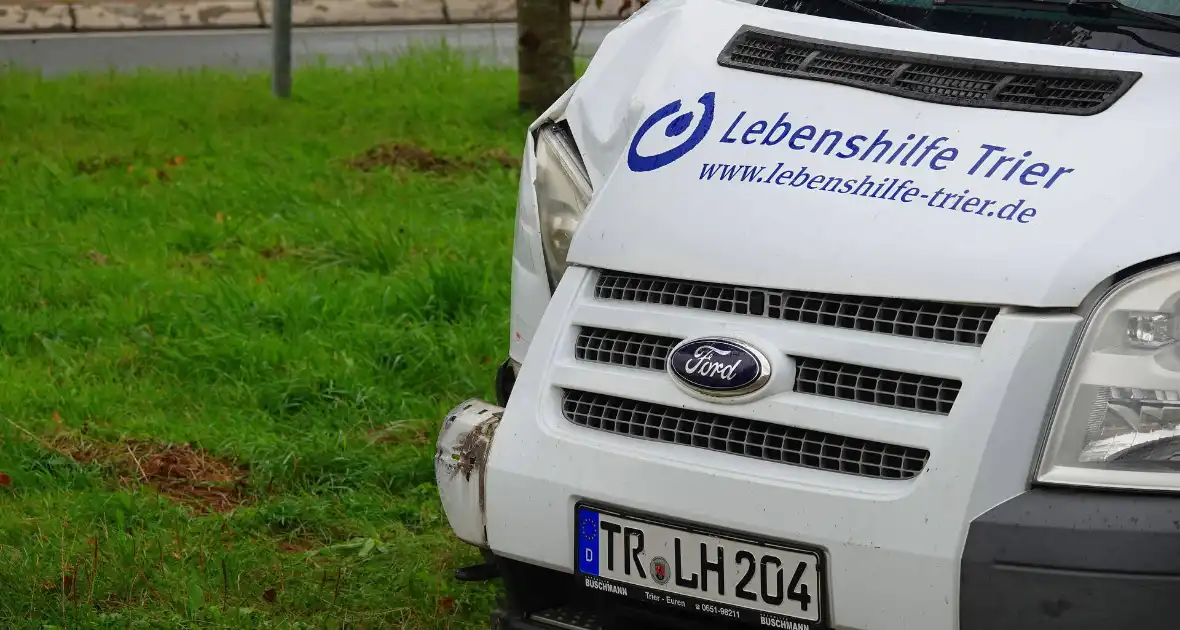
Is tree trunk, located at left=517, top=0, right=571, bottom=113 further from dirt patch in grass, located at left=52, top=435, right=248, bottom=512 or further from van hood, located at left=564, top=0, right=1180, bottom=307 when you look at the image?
van hood, located at left=564, top=0, right=1180, bottom=307

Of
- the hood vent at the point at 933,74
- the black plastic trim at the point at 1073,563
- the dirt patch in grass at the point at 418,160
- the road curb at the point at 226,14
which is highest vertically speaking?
the hood vent at the point at 933,74

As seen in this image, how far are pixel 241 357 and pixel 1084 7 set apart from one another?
349 centimetres

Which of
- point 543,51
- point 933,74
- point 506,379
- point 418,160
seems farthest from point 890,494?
point 543,51

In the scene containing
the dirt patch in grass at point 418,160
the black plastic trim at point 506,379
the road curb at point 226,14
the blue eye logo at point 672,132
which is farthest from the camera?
the road curb at point 226,14

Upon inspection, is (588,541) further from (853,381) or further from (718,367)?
(853,381)

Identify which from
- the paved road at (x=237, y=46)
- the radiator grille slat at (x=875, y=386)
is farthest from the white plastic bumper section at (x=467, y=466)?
the paved road at (x=237, y=46)

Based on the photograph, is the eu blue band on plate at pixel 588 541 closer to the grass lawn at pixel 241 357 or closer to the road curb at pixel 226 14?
the grass lawn at pixel 241 357

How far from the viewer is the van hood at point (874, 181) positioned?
256cm

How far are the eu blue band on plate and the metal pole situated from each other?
30.5ft

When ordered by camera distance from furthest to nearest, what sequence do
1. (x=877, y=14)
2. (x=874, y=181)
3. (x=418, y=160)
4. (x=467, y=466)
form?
(x=418, y=160), (x=877, y=14), (x=467, y=466), (x=874, y=181)

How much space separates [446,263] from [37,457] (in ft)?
8.14

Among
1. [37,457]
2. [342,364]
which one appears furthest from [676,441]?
[342,364]

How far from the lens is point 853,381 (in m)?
2.67

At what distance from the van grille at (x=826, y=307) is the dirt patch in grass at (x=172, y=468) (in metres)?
2.13
